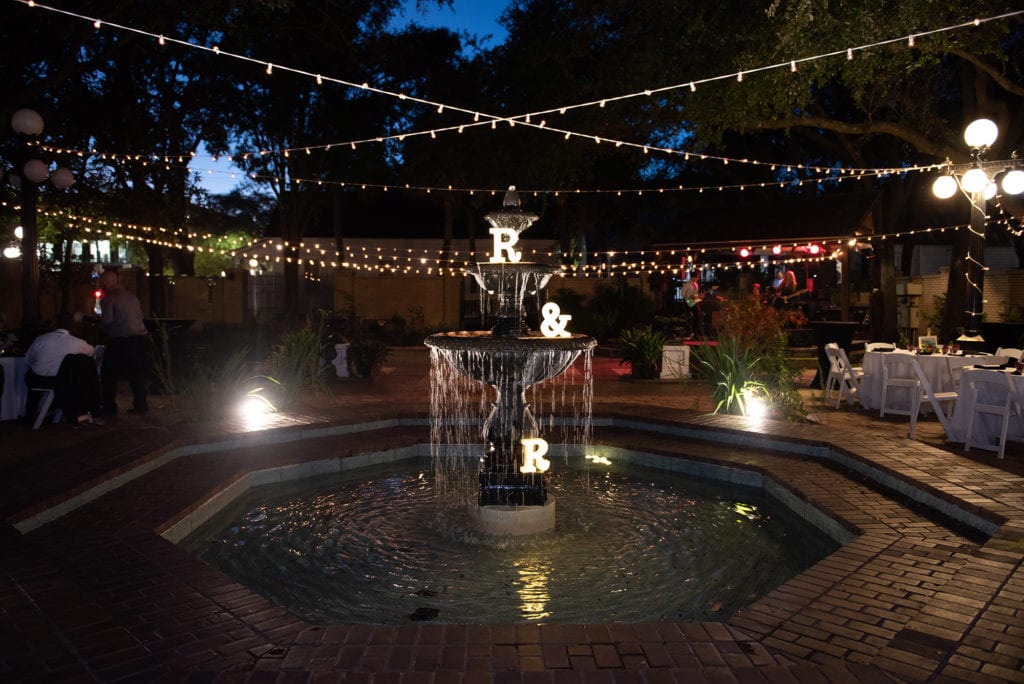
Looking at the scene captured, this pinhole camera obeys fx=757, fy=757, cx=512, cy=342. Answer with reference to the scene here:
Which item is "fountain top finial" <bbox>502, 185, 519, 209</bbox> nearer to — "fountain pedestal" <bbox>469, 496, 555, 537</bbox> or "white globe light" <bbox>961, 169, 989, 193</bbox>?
"fountain pedestal" <bbox>469, 496, 555, 537</bbox>

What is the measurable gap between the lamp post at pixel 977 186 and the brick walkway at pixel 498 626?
382 centimetres

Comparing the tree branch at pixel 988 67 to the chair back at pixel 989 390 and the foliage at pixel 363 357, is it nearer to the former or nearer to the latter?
the chair back at pixel 989 390

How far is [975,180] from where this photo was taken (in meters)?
9.39

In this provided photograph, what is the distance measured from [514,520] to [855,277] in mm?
28994

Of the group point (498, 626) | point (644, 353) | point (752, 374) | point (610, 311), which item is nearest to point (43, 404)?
point (498, 626)

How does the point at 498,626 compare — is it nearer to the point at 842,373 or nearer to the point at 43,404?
the point at 43,404

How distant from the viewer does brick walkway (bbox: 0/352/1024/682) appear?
3062 millimetres

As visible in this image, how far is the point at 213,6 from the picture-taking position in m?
12.4

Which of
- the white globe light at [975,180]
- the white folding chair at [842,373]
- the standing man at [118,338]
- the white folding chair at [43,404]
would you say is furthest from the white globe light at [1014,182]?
the white folding chair at [43,404]

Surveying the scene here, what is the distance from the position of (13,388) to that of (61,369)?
1027 millimetres

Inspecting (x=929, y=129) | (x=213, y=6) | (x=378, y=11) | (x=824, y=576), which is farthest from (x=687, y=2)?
(x=824, y=576)

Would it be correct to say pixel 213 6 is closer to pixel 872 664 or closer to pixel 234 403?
pixel 234 403

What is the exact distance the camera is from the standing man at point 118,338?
864 cm

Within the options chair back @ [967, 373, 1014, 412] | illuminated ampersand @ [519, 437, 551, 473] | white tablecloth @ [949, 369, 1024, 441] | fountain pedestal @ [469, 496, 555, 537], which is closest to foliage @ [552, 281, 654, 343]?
white tablecloth @ [949, 369, 1024, 441]
